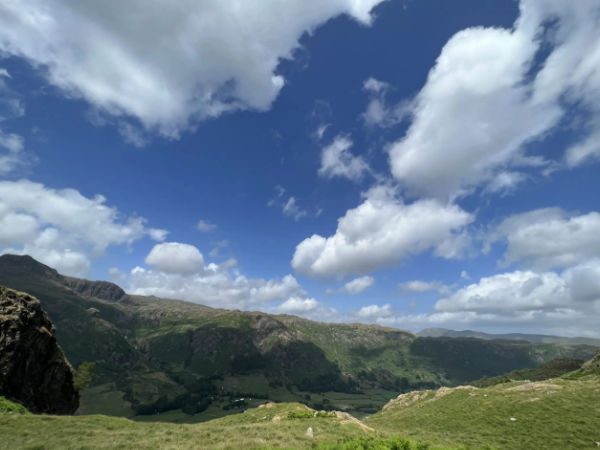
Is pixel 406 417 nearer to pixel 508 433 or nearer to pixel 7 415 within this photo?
pixel 508 433

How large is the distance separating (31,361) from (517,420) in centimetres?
7852

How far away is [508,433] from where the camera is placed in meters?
44.6

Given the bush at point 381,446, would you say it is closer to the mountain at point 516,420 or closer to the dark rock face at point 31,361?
the mountain at point 516,420

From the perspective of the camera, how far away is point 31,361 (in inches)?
2571

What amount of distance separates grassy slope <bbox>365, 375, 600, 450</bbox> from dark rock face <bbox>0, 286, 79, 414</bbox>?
189ft

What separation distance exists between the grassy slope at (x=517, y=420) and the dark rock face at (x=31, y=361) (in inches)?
2267

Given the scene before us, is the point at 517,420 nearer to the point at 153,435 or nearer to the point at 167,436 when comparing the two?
the point at 167,436

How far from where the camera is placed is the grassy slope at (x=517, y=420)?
134 ft

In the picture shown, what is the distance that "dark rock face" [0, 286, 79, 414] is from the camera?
199 feet

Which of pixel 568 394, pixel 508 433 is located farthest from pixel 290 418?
pixel 568 394

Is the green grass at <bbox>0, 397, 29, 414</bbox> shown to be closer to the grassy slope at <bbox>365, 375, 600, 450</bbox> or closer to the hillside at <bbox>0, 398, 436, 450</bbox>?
the hillside at <bbox>0, 398, 436, 450</bbox>

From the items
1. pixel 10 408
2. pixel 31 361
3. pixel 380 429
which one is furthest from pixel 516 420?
pixel 31 361

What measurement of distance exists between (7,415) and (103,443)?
60.4 feet

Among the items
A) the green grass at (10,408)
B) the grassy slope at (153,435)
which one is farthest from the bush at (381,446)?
the green grass at (10,408)
